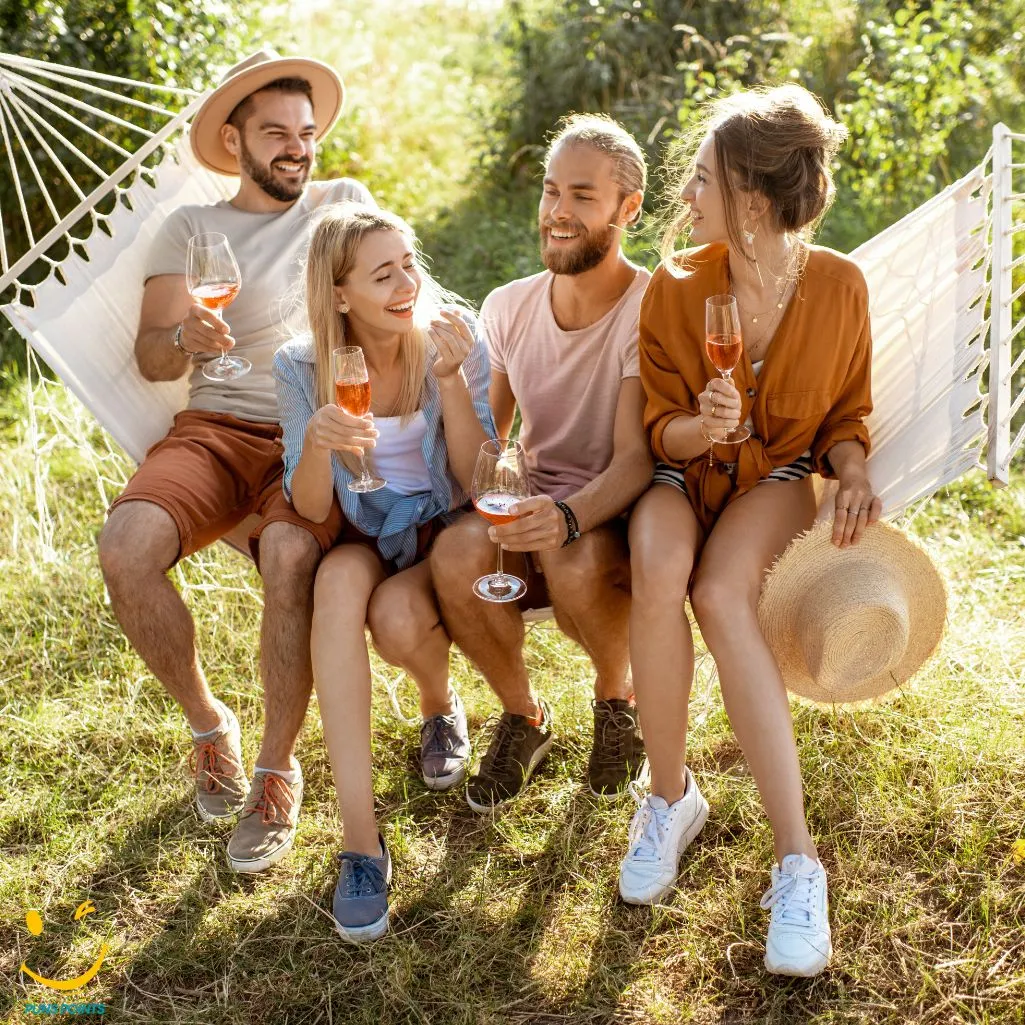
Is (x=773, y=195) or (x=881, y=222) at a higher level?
(x=773, y=195)

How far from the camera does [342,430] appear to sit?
249cm

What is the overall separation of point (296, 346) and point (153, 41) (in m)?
3.65

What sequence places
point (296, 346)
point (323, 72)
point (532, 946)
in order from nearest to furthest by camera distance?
point (532, 946), point (296, 346), point (323, 72)

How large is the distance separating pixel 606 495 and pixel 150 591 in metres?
1.08

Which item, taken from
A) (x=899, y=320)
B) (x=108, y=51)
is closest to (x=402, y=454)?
(x=899, y=320)

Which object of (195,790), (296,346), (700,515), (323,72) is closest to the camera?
(700,515)

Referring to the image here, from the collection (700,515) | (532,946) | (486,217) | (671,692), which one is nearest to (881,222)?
(486,217)

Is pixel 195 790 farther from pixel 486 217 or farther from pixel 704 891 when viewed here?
pixel 486 217

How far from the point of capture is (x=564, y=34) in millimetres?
6684

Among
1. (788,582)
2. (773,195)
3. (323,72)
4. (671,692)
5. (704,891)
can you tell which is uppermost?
(323,72)

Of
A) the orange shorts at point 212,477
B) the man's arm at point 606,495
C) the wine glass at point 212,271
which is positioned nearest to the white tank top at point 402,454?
the orange shorts at point 212,477

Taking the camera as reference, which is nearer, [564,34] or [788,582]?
[788,582]

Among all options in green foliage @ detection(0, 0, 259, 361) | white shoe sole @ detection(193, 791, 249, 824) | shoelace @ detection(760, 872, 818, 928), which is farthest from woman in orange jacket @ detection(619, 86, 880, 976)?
green foliage @ detection(0, 0, 259, 361)

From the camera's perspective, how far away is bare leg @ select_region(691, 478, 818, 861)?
7.70 ft
